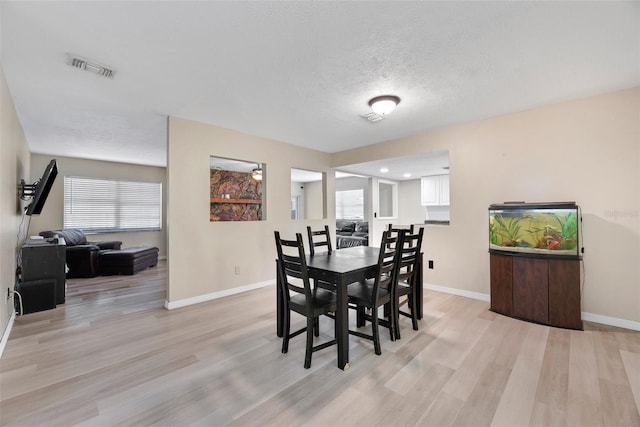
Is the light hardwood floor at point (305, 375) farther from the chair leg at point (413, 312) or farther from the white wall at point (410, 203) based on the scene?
the white wall at point (410, 203)

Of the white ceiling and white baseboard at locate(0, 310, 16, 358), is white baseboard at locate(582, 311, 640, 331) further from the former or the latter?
white baseboard at locate(0, 310, 16, 358)

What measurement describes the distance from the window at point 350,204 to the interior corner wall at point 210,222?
4408 mm

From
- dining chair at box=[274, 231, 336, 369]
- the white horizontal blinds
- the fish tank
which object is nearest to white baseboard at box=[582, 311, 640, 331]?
the fish tank

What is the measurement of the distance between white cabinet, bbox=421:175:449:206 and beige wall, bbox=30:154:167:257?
22.2ft

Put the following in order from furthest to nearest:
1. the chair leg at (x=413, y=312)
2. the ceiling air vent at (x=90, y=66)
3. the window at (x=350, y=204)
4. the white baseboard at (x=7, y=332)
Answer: the window at (x=350, y=204), the chair leg at (x=413, y=312), the white baseboard at (x=7, y=332), the ceiling air vent at (x=90, y=66)

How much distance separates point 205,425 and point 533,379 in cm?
221

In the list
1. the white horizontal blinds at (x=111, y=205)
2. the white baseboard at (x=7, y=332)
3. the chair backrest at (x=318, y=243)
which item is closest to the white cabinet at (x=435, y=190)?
the chair backrest at (x=318, y=243)

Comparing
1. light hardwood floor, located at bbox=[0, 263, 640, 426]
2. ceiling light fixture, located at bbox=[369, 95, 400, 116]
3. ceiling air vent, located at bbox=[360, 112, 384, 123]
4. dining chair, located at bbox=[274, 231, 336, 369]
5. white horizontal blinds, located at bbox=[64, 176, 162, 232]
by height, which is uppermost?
ceiling air vent, located at bbox=[360, 112, 384, 123]

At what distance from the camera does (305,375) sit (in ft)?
6.62

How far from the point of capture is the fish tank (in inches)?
111

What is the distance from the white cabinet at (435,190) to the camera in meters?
6.41

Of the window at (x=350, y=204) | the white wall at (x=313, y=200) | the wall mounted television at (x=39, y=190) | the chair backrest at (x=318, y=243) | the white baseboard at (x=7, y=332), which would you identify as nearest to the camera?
the white baseboard at (x=7, y=332)

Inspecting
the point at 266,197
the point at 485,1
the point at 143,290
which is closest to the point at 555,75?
the point at 485,1

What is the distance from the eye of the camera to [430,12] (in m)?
1.74
